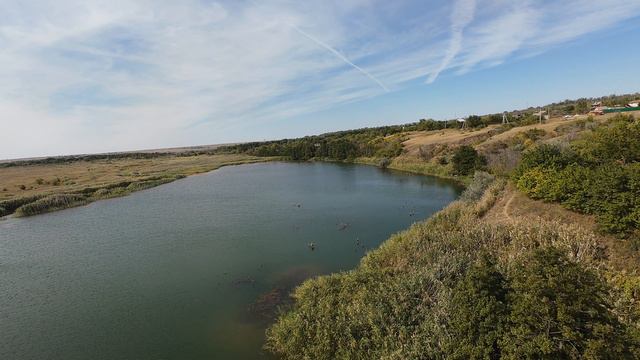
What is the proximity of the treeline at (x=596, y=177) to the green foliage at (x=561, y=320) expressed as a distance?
321 inches

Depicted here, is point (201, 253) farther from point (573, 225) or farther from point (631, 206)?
point (631, 206)

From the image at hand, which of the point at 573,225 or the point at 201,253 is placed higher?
the point at 573,225

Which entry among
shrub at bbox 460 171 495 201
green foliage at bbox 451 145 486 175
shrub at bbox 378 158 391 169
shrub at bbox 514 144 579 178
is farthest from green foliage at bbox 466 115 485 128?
shrub at bbox 514 144 579 178

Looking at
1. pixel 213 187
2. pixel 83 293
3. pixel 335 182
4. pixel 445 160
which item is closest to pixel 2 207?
pixel 213 187

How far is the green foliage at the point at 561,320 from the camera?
27.9 ft

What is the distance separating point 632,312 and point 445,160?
5525 cm

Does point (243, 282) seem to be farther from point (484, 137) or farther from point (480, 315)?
point (484, 137)

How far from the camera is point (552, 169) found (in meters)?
21.4

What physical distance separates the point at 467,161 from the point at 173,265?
44.0 metres

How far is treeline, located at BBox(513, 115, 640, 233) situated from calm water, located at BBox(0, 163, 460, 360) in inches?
437

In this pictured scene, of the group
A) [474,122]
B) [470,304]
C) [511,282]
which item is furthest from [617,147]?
[474,122]

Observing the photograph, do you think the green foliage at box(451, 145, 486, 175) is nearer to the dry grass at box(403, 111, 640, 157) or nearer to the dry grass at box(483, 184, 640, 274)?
the dry grass at box(403, 111, 640, 157)

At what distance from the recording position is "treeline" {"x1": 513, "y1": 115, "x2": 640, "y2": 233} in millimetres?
15617

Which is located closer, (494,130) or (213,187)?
(213,187)
